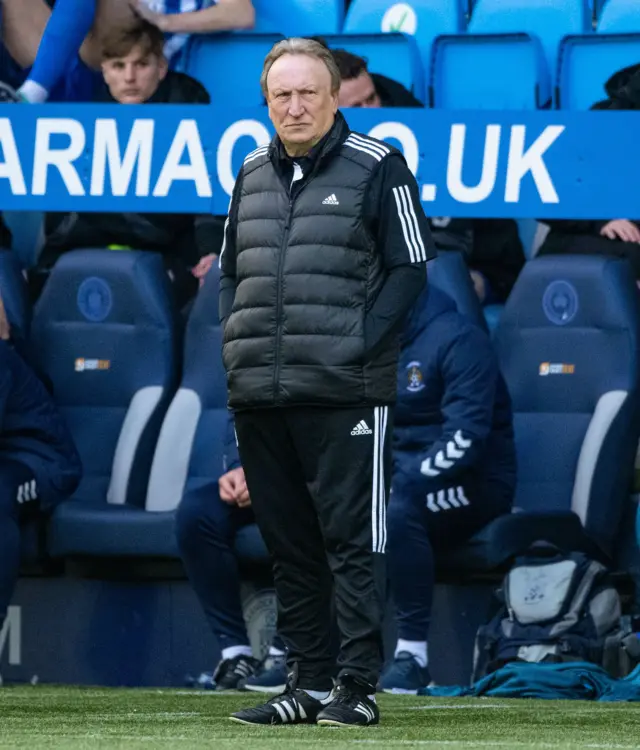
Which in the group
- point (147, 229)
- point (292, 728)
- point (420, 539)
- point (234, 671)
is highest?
point (147, 229)

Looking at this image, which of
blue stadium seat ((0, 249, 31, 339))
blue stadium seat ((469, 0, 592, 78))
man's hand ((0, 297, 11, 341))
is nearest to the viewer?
man's hand ((0, 297, 11, 341))

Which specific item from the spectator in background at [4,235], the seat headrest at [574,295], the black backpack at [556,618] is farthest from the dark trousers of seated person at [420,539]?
the spectator in background at [4,235]

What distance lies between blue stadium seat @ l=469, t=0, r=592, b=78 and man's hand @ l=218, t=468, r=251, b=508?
270 cm

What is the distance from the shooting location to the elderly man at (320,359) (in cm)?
454

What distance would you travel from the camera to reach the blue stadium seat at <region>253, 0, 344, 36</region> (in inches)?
342

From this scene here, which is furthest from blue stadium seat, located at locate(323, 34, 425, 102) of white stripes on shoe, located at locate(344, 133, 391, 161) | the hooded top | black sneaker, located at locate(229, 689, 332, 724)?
black sneaker, located at locate(229, 689, 332, 724)

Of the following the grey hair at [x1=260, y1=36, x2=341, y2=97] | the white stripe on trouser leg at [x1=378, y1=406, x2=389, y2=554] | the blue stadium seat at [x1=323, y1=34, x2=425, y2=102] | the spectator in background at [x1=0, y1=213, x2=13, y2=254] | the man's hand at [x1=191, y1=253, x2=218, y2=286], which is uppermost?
the blue stadium seat at [x1=323, y1=34, x2=425, y2=102]

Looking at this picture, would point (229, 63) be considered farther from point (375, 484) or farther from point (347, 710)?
point (347, 710)

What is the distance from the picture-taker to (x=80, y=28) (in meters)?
8.11

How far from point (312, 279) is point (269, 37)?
403 centimetres

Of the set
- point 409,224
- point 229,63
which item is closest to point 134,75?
point 229,63

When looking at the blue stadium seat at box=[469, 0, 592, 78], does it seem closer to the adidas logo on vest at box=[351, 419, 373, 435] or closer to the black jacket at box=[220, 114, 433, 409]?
the black jacket at box=[220, 114, 433, 409]

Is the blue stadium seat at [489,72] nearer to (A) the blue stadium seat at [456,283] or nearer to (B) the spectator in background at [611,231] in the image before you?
(B) the spectator in background at [611,231]

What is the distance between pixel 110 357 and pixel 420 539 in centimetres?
183
